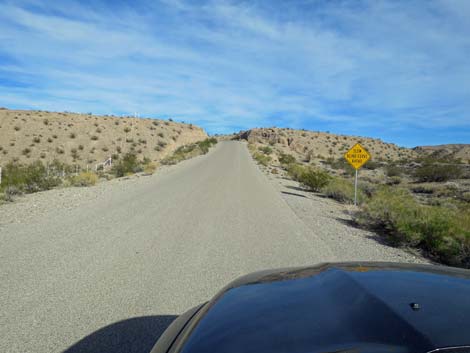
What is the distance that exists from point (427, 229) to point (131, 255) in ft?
22.8

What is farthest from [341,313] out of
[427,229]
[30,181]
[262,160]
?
[262,160]

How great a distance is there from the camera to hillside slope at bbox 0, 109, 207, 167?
45438 millimetres

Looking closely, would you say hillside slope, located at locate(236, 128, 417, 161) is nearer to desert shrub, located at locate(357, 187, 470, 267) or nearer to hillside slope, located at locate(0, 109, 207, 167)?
hillside slope, located at locate(0, 109, 207, 167)

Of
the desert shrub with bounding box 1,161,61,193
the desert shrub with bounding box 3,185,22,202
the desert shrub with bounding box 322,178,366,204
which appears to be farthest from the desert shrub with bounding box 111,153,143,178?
the desert shrub with bounding box 322,178,366,204

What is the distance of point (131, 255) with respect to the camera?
7.20 meters

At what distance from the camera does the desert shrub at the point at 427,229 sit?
805 cm

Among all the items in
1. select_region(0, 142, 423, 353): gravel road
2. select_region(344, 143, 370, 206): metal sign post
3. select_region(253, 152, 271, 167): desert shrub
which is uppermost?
select_region(253, 152, 271, 167): desert shrub

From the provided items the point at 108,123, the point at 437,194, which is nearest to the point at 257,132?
the point at 108,123

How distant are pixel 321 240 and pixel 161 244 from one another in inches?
147

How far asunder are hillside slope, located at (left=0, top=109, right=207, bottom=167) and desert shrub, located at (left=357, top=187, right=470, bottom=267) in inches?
1535

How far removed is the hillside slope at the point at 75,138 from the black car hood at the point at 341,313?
44.7m

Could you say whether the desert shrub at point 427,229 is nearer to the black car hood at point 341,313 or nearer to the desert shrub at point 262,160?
the black car hood at point 341,313

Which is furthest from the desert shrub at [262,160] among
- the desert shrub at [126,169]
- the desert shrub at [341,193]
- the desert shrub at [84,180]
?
the desert shrub at [84,180]

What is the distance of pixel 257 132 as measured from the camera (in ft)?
376
